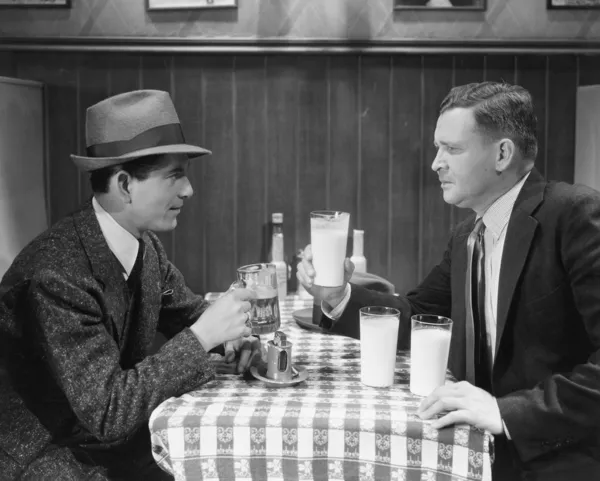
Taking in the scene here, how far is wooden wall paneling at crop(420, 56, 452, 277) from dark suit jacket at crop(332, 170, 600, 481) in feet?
4.06

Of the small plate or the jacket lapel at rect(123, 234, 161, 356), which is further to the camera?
the small plate

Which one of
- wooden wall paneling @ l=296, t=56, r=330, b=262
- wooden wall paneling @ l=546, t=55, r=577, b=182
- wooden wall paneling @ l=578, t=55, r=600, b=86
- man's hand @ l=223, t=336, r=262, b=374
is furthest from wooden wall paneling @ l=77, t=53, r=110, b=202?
wooden wall paneling @ l=578, t=55, r=600, b=86

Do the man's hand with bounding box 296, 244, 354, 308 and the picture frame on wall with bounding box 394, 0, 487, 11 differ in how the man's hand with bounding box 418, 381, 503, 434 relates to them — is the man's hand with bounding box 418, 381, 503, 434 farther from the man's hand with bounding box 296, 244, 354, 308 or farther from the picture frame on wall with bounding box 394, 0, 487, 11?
the picture frame on wall with bounding box 394, 0, 487, 11

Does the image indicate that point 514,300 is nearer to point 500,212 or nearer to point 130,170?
point 500,212

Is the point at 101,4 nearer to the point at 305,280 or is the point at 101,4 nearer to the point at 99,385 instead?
the point at 305,280

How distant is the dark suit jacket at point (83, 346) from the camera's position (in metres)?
1.38

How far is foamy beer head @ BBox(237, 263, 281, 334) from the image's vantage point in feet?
5.32

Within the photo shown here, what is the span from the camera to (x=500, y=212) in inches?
67.4

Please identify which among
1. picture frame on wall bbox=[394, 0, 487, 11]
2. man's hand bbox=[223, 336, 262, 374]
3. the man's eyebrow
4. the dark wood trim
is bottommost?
man's hand bbox=[223, 336, 262, 374]

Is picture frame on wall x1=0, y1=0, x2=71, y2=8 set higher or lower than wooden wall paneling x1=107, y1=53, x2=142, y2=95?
higher

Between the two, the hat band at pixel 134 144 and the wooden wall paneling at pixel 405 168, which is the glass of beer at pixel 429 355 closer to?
the hat band at pixel 134 144

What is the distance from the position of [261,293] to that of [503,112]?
0.80 metres

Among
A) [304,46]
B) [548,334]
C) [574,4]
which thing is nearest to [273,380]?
[548,334]

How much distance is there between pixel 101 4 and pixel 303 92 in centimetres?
99
